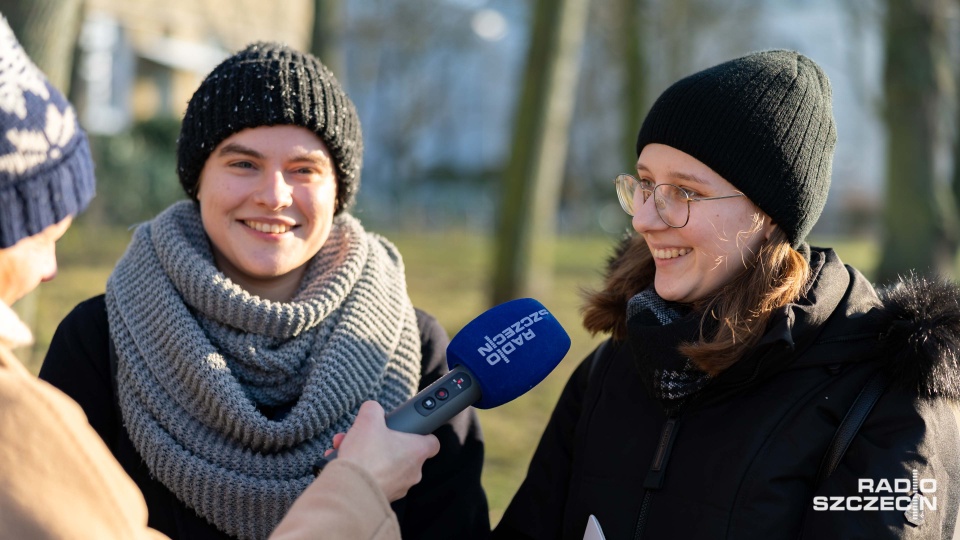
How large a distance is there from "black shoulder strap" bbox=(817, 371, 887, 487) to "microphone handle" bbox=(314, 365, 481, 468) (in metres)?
0.89

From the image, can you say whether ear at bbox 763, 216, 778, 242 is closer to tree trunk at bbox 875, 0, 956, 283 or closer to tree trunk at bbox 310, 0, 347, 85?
tree trunk at bbox 310, 0, 347, 85

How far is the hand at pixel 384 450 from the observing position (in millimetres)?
2240

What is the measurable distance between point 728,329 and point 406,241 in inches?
688

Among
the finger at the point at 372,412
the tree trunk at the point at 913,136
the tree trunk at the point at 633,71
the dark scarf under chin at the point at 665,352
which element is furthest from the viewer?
the tree trunk at the point at 633,71

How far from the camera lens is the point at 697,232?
2.72 metres

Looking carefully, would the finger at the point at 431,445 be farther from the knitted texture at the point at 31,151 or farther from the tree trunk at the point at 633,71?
the tree trunk at the point at 633,71

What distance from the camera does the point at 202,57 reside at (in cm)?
2391

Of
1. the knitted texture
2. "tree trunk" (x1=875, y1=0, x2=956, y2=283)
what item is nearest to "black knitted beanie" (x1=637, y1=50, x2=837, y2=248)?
the knitted texture

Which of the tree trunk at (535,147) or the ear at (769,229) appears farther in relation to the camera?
the tree trunk at (535,147)

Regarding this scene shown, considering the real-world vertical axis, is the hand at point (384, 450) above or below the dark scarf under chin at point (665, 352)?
below

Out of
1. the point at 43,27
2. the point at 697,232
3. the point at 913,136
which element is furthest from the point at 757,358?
the point at 913,136

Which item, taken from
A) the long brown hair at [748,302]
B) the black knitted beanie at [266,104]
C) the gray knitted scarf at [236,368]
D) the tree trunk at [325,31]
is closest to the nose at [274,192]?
the black knitted beanie at [266,104]

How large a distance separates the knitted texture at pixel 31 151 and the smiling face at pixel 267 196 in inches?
33.4

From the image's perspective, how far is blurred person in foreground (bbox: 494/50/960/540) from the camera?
243 cm
